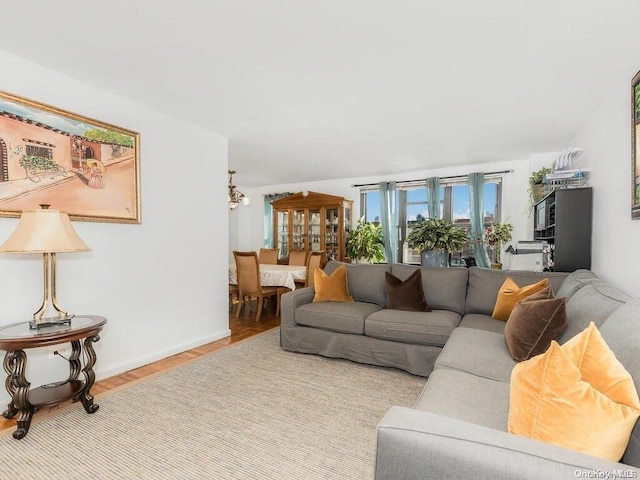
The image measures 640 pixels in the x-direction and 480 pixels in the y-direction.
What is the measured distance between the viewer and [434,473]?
870mm

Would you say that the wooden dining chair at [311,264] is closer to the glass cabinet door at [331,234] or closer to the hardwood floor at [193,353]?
the hardwood floor at [193,353]

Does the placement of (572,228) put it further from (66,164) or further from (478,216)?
(66,164)

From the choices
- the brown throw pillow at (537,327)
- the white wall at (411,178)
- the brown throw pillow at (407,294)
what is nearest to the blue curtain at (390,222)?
the white wall at (411,178)

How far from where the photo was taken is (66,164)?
2.44 m

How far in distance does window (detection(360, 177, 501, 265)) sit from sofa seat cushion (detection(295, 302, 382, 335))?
2.84 meters

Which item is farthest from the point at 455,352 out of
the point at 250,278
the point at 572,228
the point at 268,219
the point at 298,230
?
the point at 268,219

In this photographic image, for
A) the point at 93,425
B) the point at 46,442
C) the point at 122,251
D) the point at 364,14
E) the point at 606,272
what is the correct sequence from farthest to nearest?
1. the point at 122,251
2. the point at 606,272
3. the point at 93,425
4. the point at 46,442
5. the point at 364,14

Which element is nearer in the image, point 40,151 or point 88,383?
point 88,383

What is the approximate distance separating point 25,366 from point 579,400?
262 centimetres

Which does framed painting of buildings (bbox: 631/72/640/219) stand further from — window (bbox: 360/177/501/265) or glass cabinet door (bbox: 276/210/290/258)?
glass cabinet door (bbox: 276/210/290/258)

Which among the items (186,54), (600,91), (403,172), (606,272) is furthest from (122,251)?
(403,172)

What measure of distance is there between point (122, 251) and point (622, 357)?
3181 mm

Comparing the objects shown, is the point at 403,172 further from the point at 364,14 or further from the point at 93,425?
the point at 93,425

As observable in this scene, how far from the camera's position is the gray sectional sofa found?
84 centimetres
